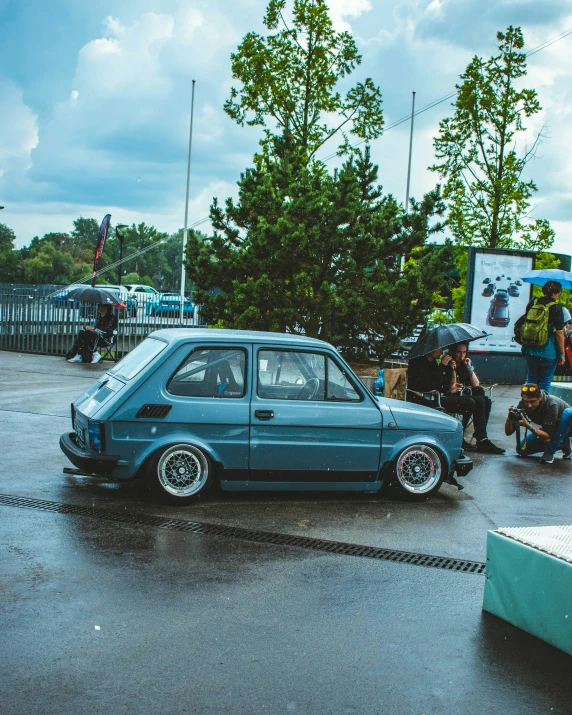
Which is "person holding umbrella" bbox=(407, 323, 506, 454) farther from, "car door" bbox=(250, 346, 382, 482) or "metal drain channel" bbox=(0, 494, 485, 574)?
"metal drain channel" bbox=(0, 494, 485, 574)

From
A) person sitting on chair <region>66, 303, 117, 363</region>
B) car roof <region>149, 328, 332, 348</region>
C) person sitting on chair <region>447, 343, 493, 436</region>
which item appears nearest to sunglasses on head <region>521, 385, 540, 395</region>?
person sitting on chair <region>447, 343, 493, 436</region>

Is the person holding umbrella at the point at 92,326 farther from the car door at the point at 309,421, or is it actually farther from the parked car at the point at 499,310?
the car door at the point at 309,421

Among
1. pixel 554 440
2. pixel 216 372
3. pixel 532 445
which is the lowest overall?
pixel 532 445

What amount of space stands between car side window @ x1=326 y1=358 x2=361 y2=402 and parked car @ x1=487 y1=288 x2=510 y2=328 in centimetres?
1092

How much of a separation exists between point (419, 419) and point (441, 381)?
3366mm

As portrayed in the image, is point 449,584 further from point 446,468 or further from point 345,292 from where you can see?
point 345,292

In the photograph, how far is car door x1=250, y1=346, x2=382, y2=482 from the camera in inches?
283

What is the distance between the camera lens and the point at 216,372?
23.8 ft

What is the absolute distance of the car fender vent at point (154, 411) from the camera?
22.8 ft

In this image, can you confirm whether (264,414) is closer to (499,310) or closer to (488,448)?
(488,448)

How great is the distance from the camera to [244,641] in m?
4.31

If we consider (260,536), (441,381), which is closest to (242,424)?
(260,536)

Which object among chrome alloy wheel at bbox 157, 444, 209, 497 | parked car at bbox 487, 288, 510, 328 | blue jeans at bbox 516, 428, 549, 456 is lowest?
blue jeans at bbox 516, 428, 549, 456

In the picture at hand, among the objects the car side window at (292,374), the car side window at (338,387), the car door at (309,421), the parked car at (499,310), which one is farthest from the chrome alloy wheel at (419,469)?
the parked car at (499,310)
